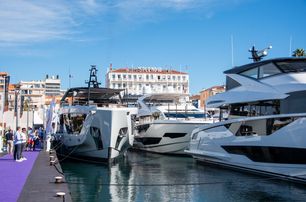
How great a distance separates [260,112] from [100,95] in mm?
12220

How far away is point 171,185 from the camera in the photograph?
597 inches

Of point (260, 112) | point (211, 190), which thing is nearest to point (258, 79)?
point (260, 112)

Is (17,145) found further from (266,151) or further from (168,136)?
(168,136)

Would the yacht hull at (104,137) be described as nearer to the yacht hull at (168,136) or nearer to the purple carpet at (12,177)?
the purple carpet at (12,177)

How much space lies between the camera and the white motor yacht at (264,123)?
14.9 m

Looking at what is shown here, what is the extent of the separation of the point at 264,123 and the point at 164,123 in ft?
40.0

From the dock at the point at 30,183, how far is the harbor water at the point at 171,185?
1.07 meters

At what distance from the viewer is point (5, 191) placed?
10.8 metres

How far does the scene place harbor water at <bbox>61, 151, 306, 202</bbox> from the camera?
13.3 meters

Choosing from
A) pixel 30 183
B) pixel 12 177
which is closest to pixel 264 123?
pixel 30 183

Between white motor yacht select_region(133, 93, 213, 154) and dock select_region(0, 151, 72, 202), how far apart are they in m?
11.5

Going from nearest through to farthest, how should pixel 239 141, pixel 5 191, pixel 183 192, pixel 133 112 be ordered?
pixel 5 191 < pixel 183 192 < pixel 239 141 < pixel 133 112

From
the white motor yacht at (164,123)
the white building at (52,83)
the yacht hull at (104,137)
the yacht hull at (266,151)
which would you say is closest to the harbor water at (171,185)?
the yacht hull at (266,151)

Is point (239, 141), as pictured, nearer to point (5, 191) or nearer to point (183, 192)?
point (183, 192)
